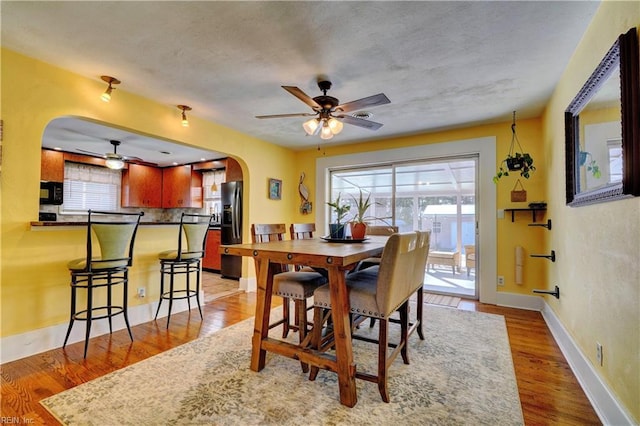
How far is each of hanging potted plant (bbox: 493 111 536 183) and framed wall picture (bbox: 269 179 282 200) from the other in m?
3.12

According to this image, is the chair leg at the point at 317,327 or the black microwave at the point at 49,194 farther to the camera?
the black microwave at the point at 49,194

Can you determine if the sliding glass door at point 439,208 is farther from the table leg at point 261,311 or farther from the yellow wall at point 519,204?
the table leg at point 261,311

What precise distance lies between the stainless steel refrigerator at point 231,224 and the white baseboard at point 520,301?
12.4ft

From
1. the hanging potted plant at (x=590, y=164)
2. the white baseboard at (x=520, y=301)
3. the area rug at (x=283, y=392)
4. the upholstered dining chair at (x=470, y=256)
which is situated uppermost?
the hanging potted plant at (x=590, y=164)

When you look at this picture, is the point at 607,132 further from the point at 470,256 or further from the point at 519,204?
the point at 470,256

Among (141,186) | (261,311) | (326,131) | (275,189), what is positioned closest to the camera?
(261,311)

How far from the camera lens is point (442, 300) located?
393 cm

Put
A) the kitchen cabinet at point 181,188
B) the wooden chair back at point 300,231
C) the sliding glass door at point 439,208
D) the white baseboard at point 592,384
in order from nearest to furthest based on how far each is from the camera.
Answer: the white baseboard at point 592,384
the wooden chair back at point 300,231
the sliding glass door at point 439,208
the kitchen cabinet at point 181,188

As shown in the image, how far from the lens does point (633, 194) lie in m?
1.30

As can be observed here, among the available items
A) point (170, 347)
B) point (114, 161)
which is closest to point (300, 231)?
point (170, 347)

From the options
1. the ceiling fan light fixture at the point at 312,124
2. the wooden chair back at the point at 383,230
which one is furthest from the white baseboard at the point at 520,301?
the ceiling fan light fixture at the point at 312,124

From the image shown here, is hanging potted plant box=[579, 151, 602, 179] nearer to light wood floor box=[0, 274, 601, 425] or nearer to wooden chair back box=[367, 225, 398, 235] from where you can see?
light wood floor box=[0, 274, 601, 425]

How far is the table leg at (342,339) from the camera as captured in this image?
170 centimetres

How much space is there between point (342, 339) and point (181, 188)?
19.0 ft
